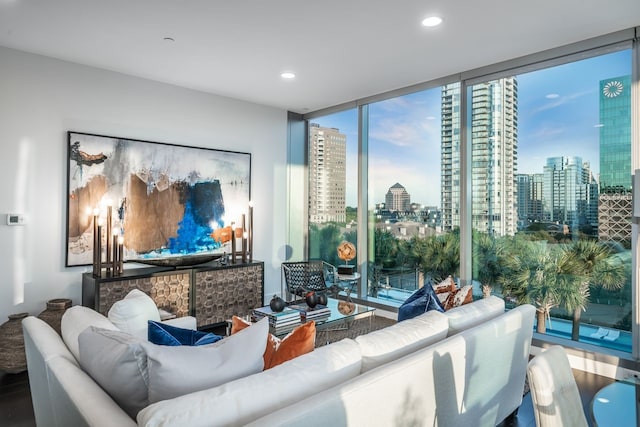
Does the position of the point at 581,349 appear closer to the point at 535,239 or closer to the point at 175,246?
the point at 535,239

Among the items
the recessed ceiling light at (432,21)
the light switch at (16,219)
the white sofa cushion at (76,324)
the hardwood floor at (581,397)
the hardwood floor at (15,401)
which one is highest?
the recessed ceiling light at (432,21)

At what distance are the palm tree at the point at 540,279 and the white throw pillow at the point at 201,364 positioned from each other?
313 centimetres

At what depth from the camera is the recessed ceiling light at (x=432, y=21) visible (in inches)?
118

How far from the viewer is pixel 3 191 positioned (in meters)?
3.60

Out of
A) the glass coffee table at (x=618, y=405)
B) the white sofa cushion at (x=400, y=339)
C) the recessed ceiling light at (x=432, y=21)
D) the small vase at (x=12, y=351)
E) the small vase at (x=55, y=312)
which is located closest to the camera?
the glass coffee table at (x=618, y=405)

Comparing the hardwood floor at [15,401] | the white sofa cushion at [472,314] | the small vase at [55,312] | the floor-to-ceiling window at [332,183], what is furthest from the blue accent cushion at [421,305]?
the small vase at [55,312]

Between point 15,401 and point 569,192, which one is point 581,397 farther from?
point 15,401

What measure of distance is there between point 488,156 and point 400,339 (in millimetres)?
2882

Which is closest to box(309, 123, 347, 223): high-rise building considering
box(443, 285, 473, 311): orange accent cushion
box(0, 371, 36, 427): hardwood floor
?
box(443, 285, 473, 311): orange accent cushion

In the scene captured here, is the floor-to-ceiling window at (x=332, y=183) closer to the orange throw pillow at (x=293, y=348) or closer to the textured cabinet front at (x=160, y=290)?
the textured cabinet front at (x=160, y=290)

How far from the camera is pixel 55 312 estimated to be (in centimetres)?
352

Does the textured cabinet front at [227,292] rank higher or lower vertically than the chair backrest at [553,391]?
lower

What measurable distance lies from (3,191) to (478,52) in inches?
178

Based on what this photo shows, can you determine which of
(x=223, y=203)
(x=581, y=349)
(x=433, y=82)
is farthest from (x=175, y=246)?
(x=581, y=349)
